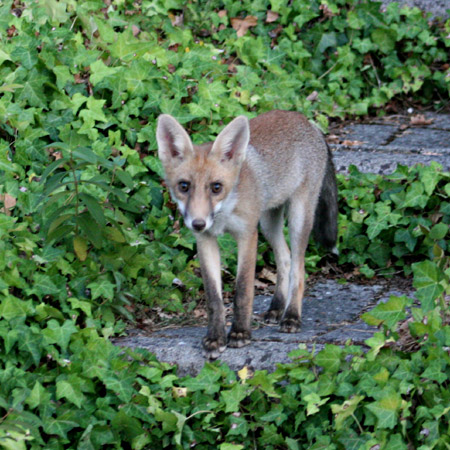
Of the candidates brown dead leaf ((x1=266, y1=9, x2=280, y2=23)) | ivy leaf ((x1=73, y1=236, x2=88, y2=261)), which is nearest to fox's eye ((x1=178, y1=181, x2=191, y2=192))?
ivy leaf ((x1=73, y1=236, x2=88, y2=261))

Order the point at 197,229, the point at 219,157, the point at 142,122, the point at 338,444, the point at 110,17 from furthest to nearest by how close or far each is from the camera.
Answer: the point at 110,17, the point at 142,122, the point at 219,157, the point at 197,229, the point at 338,444

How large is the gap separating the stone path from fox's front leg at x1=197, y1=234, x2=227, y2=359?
2.5 inches

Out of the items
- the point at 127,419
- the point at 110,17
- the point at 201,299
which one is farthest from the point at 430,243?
the point at 110,17

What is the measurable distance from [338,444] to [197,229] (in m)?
1.30

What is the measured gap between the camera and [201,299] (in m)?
6.00

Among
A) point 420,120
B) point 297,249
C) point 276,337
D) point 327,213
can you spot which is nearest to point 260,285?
point 327,213

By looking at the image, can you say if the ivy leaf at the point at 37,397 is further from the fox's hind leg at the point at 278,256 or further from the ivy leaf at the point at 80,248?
the fox's hind leg at the point at 278,256

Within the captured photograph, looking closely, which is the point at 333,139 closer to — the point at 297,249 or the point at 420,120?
the point at 420,120

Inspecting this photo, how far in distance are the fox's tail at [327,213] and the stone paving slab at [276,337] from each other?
42 centimetres

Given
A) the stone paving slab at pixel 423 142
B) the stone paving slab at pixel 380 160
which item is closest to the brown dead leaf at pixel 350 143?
the stone paving slab at pixel 423 142

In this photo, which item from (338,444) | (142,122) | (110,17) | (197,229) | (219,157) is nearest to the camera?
(338,444)

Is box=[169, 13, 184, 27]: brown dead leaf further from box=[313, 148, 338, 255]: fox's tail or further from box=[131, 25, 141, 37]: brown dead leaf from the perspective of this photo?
box=[313, 148, 338, 255]: fox's tail

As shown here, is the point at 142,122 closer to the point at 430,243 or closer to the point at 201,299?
the point at 201,299

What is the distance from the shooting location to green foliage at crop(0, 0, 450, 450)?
172 inches
